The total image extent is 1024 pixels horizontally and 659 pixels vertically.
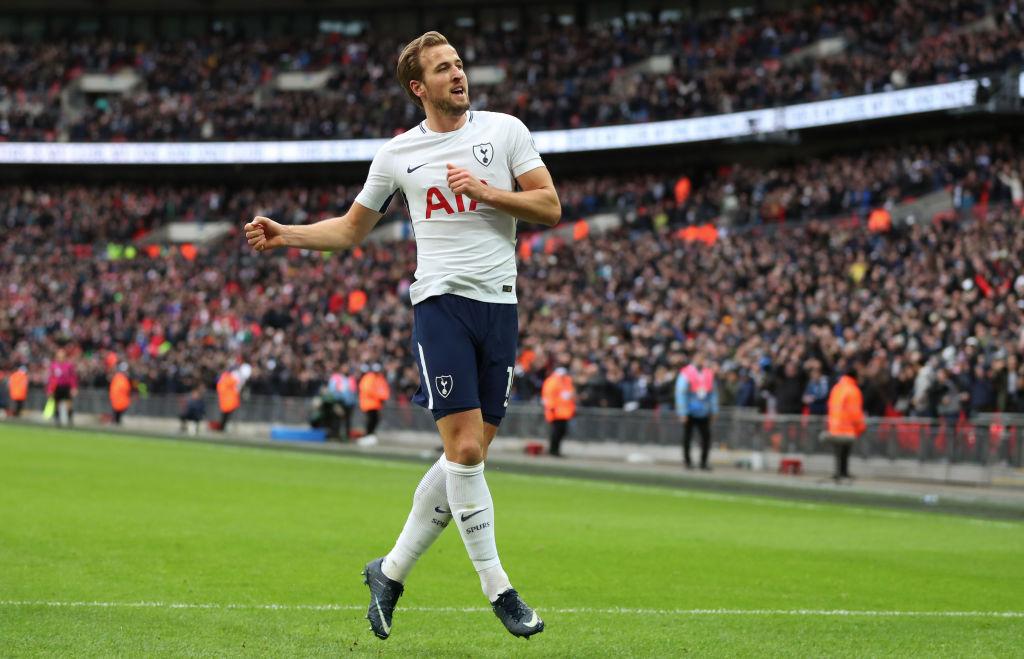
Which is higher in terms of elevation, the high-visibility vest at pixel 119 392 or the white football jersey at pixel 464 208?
the white football jersey at pixel 464 208

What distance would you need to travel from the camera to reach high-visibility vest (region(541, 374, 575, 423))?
28344mm

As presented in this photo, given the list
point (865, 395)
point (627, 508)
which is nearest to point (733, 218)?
point (865, 395)

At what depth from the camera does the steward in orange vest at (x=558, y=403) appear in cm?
2836

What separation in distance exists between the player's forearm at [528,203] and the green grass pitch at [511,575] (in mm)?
1854

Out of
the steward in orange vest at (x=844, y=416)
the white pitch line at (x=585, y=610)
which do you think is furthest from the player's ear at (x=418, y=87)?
the steward in orange vest at (x=844, y=416)

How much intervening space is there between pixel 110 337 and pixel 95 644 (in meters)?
44.0

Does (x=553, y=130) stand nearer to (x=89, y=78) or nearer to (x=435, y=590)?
(x=89, y=78)

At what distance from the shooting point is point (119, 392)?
40.9m

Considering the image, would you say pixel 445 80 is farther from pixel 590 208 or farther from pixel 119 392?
pixel 590 208

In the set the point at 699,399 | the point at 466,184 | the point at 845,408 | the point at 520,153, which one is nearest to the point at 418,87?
the point at 520,153

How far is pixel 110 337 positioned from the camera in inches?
1912

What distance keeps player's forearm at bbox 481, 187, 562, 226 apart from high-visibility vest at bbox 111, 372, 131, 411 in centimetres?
3587

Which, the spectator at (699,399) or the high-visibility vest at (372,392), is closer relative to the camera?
the spectator at (699,399)

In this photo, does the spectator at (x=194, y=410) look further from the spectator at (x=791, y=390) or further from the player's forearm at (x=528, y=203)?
the player's forearm at (x=528, y=203)
